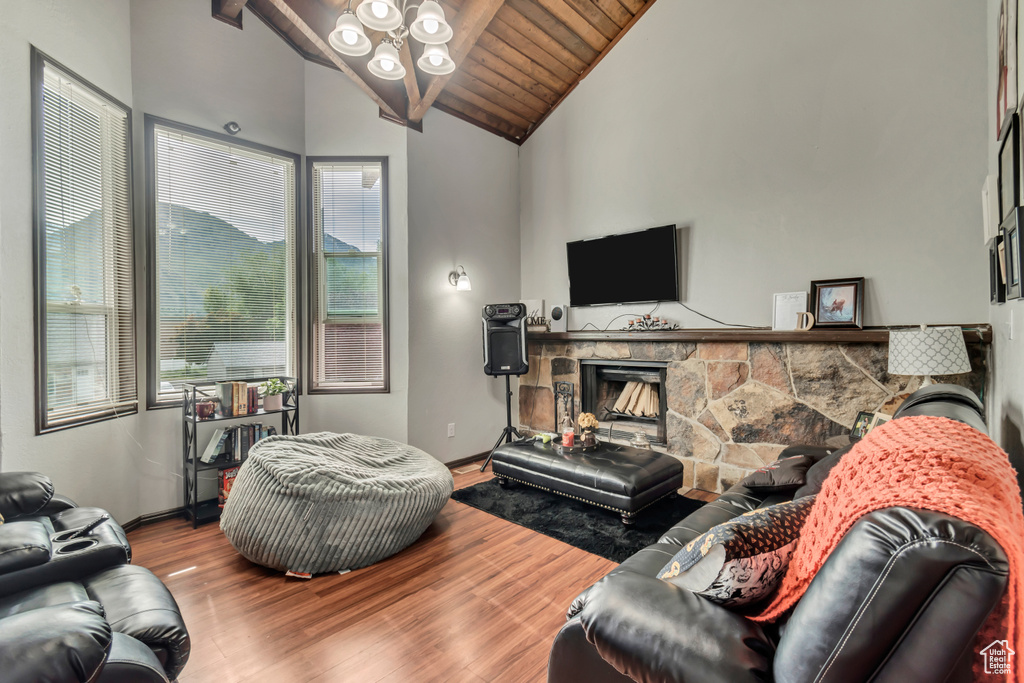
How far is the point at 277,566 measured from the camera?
2287 mm

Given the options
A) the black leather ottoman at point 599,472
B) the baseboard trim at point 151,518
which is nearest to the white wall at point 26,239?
the baseboard trim at point 151,518

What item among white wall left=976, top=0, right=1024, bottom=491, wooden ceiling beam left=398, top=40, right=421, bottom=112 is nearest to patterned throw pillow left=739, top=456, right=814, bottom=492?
white wall left=976, top=0, right=1024, bottom=491

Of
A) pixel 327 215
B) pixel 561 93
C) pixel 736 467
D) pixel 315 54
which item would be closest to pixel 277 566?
pixel 327 215

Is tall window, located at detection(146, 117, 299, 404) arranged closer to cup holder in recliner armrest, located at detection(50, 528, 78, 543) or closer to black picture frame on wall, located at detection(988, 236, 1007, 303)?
cup holder in recliner armrest, located at detection(50, 528, 78, 543)

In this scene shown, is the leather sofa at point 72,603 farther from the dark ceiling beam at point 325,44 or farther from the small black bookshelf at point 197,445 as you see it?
the dark ceiling beam at point 325,44

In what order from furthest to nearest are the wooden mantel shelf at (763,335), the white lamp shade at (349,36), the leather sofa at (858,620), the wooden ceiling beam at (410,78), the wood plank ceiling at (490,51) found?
the wooden ceiling beam at (410,78) < the wood plank ceiling at (490,51) < the wooden mantel shelf at (763,335) < the white lamp shade at (349,36) < the leather sofa at (858,620)

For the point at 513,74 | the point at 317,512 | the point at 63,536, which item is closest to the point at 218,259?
the point at 317,512

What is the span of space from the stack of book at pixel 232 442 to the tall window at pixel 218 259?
40 centimetres

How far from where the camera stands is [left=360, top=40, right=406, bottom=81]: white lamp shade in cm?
266

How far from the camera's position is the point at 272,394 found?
3.28 m

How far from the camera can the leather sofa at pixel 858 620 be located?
0.60m

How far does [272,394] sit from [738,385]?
337cm

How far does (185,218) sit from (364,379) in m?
1.71

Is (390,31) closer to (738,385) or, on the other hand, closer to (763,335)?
(763,335)
